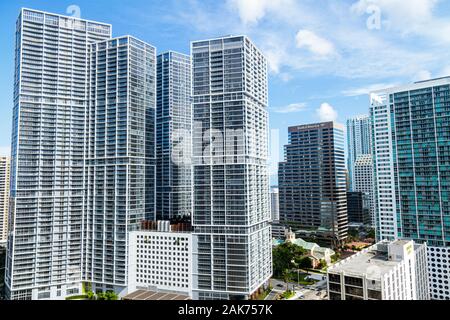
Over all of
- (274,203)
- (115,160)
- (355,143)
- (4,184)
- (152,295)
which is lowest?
(152,295)

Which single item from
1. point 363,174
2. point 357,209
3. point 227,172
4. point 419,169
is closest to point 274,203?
point 357,209

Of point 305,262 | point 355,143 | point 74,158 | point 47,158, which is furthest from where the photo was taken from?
point 355,143

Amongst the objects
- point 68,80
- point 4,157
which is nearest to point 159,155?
point 68,80

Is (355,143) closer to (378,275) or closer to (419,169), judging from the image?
(419,169)

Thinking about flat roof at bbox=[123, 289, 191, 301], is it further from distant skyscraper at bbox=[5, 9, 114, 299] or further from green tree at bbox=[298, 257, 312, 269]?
green tree at bbox=[298, 257, 312, 269]

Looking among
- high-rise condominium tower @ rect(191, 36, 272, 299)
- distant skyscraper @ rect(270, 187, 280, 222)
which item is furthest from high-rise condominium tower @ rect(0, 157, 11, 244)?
distant skyscraper @ rect(270, 187, 280, 222)

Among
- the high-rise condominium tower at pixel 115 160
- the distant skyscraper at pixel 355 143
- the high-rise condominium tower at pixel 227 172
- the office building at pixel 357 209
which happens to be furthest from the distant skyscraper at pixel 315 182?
the high-rise condominium tower at pixel 115 160
